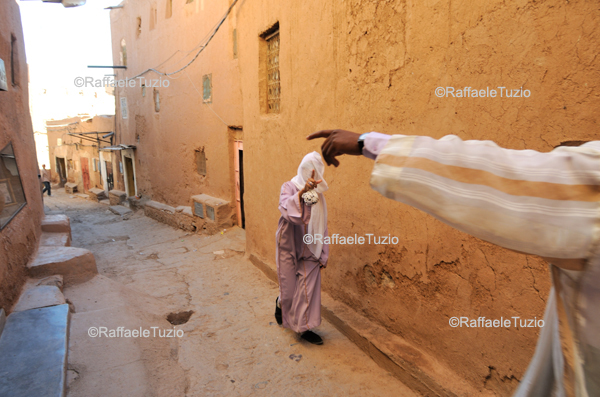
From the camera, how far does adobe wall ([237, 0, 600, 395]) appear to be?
6.63 feet

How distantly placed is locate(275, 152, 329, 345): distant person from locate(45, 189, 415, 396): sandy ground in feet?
0.90

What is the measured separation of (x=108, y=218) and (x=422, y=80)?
1351 centimetres

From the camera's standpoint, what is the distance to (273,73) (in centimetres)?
549

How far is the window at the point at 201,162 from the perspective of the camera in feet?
33.2

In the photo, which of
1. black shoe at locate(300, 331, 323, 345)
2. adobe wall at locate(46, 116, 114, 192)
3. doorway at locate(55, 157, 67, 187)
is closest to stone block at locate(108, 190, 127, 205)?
adobe wall at locate(46, 116, 114, 192)

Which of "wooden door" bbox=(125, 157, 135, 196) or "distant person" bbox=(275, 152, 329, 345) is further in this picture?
"wooden door" bbox=(125, 157, 135, 196)

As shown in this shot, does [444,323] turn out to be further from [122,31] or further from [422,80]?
[122,31]

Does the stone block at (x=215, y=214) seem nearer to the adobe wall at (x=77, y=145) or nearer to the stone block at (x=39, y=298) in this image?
the stone block at (x=39, y=298)

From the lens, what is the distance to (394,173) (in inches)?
32.1

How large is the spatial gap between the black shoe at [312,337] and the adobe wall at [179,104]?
5.70 m

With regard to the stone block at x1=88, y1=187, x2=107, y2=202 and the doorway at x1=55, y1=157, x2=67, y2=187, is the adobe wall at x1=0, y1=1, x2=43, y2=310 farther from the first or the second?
the doorway at x1=55, y1=157, x2=67, y2=187

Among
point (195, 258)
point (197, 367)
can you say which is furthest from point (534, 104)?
point (195, 258)

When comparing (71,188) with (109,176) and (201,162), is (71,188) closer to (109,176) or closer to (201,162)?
(109,176)

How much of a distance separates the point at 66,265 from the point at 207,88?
6.11 meters
